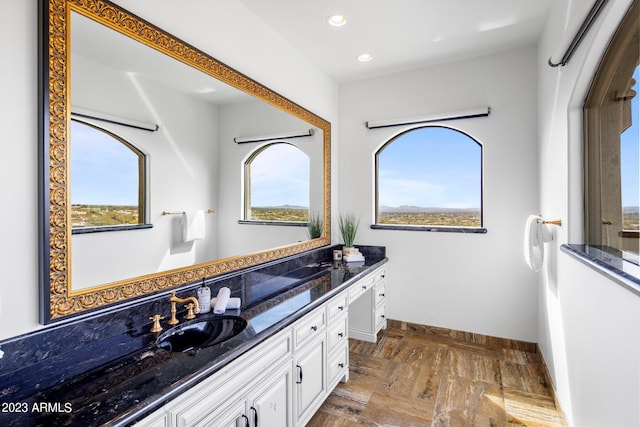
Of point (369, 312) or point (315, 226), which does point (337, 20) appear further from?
point (369, 312)

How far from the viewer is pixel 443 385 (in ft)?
7.91

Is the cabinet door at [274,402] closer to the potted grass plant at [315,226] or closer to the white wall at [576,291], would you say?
the white wall at [576,291]

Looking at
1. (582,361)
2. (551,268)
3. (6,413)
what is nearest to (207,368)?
(6,413)

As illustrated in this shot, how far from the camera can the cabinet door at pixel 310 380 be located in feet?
5.79

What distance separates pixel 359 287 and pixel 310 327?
A: 91cm

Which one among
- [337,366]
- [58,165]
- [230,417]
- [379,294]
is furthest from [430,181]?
[58,165]

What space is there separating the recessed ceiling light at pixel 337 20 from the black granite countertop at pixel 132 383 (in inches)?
79.9

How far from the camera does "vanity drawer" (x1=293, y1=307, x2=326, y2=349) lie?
5.76ft

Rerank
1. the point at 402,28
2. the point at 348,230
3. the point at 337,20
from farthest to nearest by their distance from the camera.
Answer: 1. the point at 348,230
2. the point at 402,28
3. the point at 337,20

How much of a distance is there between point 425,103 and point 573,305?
7.09 ft

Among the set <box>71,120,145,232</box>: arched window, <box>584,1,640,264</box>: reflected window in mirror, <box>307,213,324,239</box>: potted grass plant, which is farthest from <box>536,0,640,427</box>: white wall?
<box>71,120,145,232</box>: arched window

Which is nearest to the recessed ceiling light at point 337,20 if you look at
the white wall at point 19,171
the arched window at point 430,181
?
the arched window at point 430,181

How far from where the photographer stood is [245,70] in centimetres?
223

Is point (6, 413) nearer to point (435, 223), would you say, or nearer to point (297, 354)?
point (297, 354)
